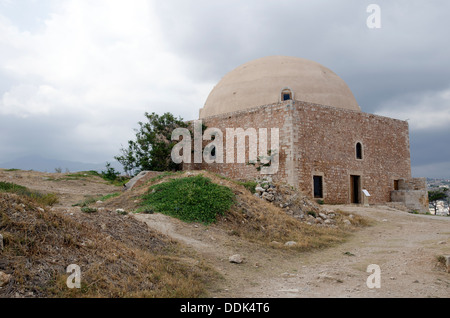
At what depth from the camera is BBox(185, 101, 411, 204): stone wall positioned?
15438 millimetres

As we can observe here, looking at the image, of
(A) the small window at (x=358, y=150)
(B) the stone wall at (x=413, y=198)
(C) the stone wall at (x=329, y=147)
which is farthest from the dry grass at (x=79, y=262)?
(B) the stone wall at (x=413, y=198)

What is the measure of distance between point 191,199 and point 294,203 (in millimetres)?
3573

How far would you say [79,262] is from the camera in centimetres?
445

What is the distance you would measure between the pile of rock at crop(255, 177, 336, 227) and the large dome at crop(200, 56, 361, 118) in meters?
7.32

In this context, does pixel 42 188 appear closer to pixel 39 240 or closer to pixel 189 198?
pixel 189 198

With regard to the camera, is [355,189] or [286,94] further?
[286,94]

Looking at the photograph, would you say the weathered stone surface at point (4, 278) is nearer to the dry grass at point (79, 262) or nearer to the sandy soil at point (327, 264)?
the dry grass at point (79, 262)

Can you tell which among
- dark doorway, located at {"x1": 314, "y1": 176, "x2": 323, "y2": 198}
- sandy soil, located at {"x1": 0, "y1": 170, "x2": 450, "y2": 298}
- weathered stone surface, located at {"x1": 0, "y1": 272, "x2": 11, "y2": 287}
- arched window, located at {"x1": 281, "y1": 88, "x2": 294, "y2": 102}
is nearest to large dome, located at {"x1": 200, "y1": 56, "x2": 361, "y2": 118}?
arched window, located at {"x1": 281, "y1": 88, "x2": 294, "y2": 102}

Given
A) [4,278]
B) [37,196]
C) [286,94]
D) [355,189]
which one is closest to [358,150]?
[355,189]

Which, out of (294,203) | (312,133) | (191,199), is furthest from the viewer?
(312,133)

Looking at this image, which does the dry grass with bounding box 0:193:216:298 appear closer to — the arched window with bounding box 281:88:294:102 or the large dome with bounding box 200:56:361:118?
the arched window with bounding box 281:88:294:102

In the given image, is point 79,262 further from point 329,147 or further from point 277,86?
point 277,86

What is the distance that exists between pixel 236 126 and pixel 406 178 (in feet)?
31.7

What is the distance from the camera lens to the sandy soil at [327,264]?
4734 millimetres
